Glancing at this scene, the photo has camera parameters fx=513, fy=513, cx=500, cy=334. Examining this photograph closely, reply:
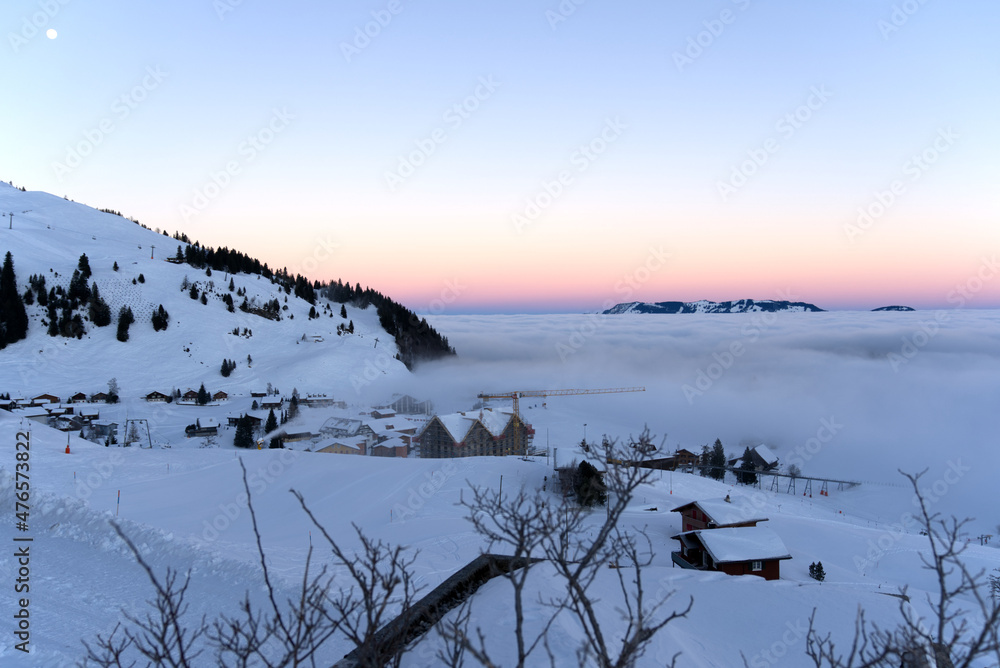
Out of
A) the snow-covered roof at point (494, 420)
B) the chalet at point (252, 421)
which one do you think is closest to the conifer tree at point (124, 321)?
the chalet at point (252, 421)

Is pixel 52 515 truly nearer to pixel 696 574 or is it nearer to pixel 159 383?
pixel 696 574

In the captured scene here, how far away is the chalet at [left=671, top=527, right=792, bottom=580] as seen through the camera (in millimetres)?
13898

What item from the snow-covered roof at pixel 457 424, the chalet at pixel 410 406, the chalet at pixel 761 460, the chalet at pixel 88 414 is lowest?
the chalet at pixel 761 460

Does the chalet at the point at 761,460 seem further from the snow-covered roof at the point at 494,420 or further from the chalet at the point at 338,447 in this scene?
the chalet at the point at 338,447

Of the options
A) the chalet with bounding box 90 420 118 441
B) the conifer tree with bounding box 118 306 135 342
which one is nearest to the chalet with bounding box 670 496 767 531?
the chalet with bounding box 90 420 118 441

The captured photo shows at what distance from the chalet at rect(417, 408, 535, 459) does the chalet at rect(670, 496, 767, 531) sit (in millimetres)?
17974

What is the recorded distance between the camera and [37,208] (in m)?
80.8

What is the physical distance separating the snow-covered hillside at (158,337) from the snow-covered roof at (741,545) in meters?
47.3

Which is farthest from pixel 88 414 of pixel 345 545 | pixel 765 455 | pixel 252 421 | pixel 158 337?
pixel 765 455

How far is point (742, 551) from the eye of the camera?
1407 cm

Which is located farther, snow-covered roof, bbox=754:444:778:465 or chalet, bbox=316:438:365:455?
snow-covered roof, bbox=754:444:778:465

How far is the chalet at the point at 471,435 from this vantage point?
3456 cm

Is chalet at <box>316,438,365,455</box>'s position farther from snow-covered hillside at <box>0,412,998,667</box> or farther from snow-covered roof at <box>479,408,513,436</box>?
snow-covered roof at <box>479,408,513,436</box>

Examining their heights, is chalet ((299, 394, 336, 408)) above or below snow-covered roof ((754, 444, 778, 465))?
above
